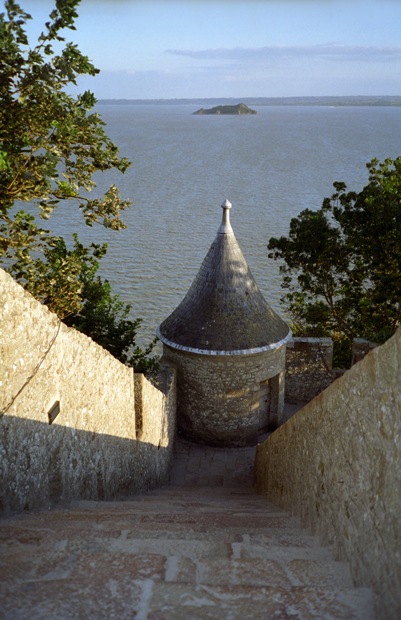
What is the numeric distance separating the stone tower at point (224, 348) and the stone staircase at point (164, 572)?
780 cm

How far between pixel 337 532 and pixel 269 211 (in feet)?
117

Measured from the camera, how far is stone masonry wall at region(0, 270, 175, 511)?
450 centimetres

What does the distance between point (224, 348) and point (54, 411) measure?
729 cm

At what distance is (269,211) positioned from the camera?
3825cm

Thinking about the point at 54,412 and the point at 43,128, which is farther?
the point at 43,128

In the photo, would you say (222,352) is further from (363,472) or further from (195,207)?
(195,207)

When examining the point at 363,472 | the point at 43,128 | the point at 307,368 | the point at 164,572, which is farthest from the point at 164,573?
the point at 307,368

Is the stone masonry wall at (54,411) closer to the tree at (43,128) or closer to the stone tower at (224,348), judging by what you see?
the tree at (43,128)

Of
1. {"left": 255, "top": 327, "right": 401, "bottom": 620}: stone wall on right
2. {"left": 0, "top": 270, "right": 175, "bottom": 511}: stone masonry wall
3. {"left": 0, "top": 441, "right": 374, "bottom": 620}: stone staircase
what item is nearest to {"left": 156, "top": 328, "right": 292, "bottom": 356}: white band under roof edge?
{"left": 0, "top": 270, "right": 175, "bottom": 511}: stone masonry wall

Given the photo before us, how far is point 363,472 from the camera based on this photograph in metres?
3.63

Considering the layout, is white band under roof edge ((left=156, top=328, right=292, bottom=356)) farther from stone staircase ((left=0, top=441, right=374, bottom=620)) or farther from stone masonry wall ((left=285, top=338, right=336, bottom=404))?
stone staircase ((left=0, top=441, right=374, bottom=620))

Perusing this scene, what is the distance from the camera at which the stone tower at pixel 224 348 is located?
12.4 meters

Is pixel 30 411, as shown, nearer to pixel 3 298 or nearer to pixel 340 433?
pixel 3 298

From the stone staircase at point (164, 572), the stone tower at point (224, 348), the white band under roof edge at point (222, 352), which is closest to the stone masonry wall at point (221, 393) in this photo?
the stone tower at point (224, 348)
